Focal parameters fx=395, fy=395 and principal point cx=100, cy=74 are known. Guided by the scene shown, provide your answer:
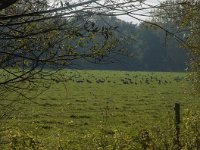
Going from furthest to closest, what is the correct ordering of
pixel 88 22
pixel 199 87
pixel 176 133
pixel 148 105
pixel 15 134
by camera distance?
1. pixel 148 105
2. pixel 199 87
3. pixel 176 133
4. pixel 15 134
5. pixel 88 22

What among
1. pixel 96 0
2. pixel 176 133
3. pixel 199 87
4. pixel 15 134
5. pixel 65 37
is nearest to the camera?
pixel 96 0

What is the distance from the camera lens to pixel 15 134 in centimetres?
605

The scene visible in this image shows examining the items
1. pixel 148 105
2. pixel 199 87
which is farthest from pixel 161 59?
pixel 199 87

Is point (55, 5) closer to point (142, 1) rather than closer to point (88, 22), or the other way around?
point (88, 22)

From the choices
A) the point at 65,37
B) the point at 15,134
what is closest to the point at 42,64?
the point at 65,37

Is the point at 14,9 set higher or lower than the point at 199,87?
higher

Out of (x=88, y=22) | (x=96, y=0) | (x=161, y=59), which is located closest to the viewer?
(x=96, y=0)

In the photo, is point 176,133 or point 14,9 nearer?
point 14,9

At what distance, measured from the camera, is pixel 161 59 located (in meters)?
142

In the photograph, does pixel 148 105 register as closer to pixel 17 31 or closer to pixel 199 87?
pixel 199 87

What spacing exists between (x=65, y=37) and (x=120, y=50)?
25.4 inches

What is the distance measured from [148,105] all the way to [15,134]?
25134 mm

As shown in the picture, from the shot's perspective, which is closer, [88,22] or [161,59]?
[88,22]

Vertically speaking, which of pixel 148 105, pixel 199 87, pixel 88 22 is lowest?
pixel 148 105
